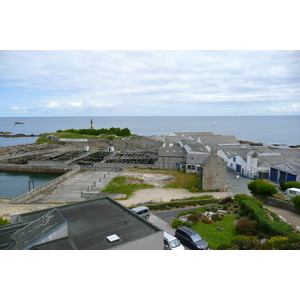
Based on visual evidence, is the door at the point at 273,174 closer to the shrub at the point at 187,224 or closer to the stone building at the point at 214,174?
the stone building at the point at 214,174

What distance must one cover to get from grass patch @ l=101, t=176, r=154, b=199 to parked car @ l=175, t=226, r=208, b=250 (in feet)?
39.2

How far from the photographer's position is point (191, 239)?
1241 centimetres

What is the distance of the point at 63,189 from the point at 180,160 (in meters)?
18.1

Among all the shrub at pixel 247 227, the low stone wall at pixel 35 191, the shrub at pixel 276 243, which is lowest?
the low stone wall at pixel 35 191

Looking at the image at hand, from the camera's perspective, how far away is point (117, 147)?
64.1m

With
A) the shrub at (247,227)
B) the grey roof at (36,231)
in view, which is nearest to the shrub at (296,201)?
the shrub at (247,227)

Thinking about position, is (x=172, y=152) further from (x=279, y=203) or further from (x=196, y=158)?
(x=279, y=203)

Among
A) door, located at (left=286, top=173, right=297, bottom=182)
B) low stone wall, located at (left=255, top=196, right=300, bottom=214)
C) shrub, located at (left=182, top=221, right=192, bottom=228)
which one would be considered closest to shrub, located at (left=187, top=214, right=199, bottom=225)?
shrub, located at (left=182, top=221, right=192, bottom=228)

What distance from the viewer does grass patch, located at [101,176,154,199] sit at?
26.8 metres

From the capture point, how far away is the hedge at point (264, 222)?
12.8m

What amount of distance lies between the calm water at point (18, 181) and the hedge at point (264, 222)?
86.3 feet

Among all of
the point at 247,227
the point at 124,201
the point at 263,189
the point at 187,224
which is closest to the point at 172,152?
the point at 124,201

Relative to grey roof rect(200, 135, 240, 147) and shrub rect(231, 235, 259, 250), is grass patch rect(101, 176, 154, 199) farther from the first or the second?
grey roof rect(200, 135, 240, 147)

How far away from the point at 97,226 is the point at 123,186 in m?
18.9
